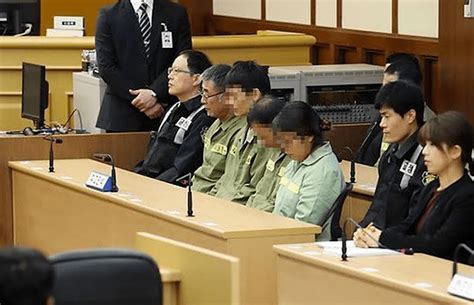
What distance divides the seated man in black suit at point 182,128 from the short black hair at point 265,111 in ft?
3.22

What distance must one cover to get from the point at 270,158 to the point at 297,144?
46 cm

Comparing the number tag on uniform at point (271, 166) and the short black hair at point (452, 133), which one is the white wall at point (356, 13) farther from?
the short black hair at point (452, 133)

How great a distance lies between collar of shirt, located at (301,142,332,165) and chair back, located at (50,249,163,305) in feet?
6.72

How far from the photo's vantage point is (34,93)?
7.67m

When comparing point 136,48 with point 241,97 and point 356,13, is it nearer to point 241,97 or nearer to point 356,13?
point 241,97

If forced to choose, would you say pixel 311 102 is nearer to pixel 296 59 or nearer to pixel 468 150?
pixel 296 59

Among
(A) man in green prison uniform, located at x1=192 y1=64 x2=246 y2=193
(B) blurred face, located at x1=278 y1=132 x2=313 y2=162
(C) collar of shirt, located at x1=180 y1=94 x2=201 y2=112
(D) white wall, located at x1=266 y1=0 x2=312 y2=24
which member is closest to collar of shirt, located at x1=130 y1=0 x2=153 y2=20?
(C) collar of shirt, located at x1=180 y1=94 x2=201 y2=112

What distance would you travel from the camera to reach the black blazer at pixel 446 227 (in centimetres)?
442

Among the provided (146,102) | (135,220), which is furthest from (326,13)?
(135,220)

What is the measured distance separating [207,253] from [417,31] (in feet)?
15.1

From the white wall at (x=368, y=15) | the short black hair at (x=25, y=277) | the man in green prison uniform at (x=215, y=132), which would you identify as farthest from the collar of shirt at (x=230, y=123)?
the short black hair at (x=25, y=277)

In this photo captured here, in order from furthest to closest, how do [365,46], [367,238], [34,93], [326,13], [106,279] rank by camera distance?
[326,13] < [365,46] < [34,93] < [367,238] < [106,279]

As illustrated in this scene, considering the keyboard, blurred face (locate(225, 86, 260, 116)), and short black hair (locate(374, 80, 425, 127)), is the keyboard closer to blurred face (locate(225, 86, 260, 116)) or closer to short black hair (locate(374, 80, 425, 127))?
blurred face (locate(225, 86, 260, 116))

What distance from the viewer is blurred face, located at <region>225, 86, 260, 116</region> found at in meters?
6.02
